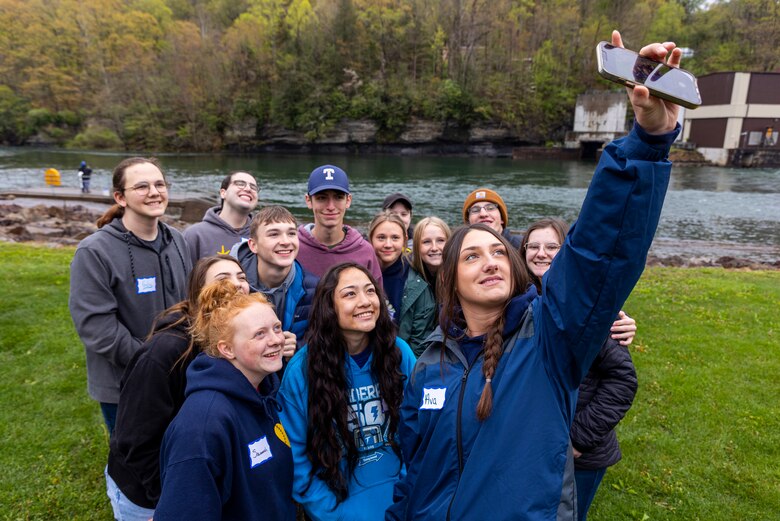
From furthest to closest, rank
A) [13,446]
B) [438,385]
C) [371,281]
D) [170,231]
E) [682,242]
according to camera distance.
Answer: [682,242] → [13,446] → [170,231] → [371,281] → [438,385]

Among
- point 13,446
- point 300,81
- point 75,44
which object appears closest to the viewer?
point 13,446

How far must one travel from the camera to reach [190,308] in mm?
2342

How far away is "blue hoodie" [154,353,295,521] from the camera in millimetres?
1733

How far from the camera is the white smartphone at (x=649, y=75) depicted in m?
1.21

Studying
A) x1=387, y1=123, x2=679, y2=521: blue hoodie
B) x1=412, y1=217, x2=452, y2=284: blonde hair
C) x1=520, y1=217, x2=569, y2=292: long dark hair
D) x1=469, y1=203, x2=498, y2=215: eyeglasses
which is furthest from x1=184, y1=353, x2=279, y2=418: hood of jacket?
x1=469, y1=203, x2=498, y2=215: eyeglasses

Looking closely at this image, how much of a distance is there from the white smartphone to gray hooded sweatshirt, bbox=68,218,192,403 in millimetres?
2981

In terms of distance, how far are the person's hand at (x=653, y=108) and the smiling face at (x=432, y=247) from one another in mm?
2622

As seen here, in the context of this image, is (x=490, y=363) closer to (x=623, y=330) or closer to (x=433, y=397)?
(x=433, y=397)

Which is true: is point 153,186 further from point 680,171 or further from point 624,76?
point 680,171

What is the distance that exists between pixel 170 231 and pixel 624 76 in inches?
129

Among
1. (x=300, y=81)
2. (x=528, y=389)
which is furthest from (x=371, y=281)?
(x=300, y=81)

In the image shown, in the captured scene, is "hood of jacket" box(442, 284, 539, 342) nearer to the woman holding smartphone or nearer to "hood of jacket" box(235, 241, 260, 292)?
the woman holding smartphone

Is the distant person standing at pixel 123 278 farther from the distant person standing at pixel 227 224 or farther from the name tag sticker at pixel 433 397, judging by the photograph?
the name tag sticker at pixel 433 397

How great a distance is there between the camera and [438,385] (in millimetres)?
1789
